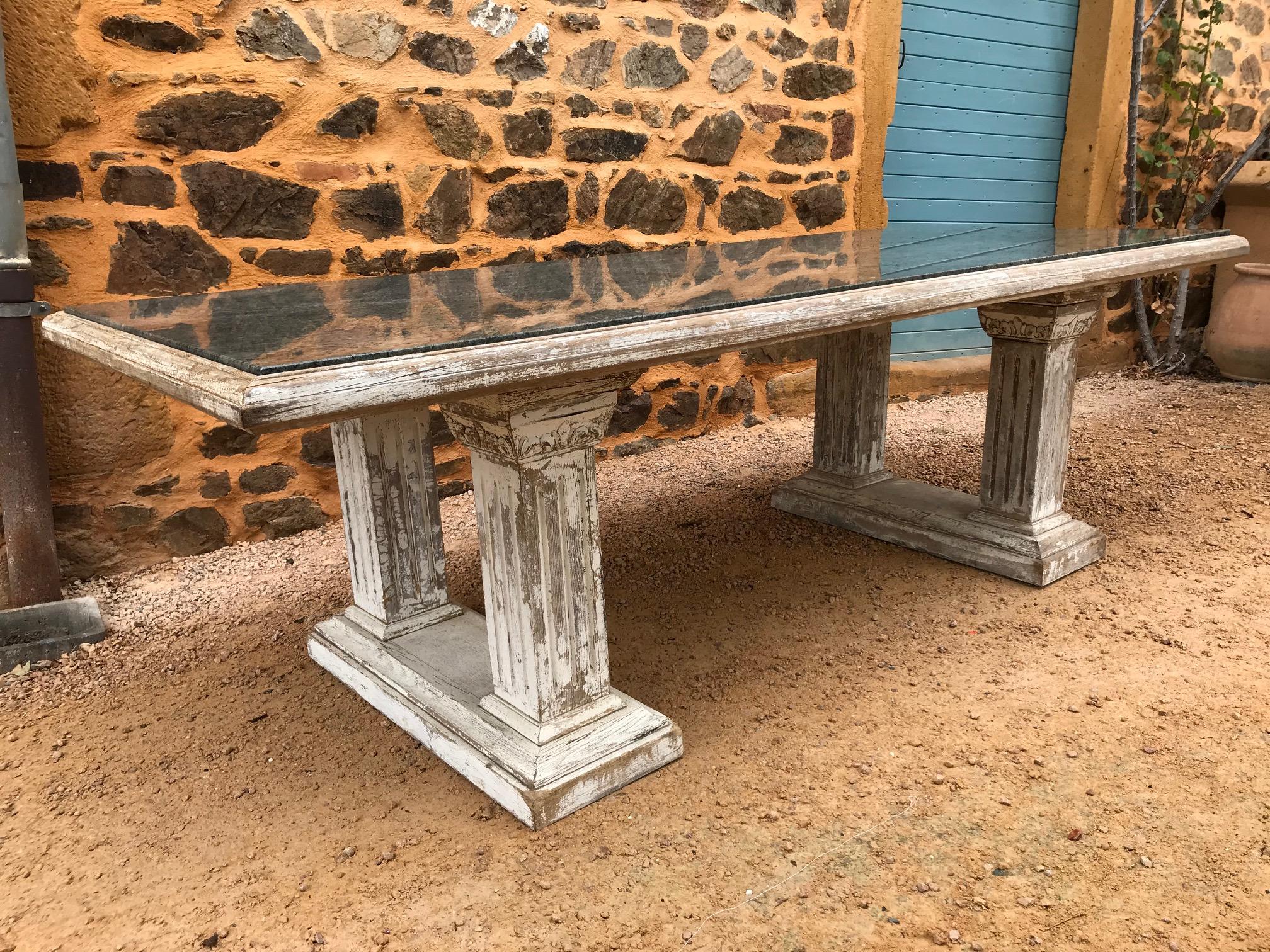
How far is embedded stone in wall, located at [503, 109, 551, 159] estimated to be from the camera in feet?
10.3

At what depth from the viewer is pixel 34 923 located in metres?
1.48

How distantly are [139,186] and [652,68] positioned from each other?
179 centimetres

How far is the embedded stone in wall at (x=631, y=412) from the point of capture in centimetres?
368

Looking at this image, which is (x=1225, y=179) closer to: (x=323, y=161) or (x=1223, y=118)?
(x=1223, y=118)

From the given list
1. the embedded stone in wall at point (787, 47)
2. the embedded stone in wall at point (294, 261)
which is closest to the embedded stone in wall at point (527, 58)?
the embedded stone in wall at point (294, 261)

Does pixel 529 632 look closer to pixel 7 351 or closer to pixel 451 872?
pixel 451 872

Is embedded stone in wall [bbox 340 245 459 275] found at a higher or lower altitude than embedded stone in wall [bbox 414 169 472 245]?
lower

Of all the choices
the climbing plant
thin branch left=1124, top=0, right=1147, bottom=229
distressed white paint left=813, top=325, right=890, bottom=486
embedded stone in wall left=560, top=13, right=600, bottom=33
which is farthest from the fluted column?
the climbing plant

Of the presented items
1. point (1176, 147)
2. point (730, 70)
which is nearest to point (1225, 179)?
point (1176, 147)

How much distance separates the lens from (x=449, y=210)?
10.1 ft

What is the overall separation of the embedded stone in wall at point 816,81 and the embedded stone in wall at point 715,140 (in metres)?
0.30

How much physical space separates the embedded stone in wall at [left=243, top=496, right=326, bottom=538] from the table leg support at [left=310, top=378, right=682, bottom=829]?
4.27 feet

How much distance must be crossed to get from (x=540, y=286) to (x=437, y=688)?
0.82m

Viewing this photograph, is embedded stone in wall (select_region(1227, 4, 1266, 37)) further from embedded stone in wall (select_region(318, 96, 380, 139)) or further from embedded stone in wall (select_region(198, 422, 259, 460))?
embedded stone in wall (select_region(198, 422, 259, 460))
